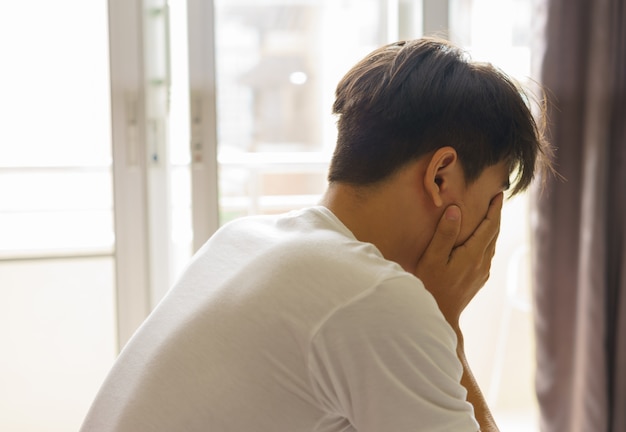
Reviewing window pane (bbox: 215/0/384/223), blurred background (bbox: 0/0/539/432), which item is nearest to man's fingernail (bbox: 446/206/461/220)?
blurred background (bbox: 0/0/539/432)

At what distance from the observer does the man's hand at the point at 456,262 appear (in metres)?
1.08

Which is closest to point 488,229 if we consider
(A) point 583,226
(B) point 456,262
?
(B) point 456,262

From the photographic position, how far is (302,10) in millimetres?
2510

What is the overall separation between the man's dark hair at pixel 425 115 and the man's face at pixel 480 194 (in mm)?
15

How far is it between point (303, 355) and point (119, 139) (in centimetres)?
152

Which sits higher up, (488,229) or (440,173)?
(440,173)

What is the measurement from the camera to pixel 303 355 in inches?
31.9

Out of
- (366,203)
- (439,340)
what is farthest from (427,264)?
(439,340)

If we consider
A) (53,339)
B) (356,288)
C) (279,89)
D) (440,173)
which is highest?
(279,89)

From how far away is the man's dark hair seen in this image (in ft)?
3.14

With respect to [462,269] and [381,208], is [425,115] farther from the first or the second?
[462,269]

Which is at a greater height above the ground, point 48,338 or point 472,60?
point 472,60

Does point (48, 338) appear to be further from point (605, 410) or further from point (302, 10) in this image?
point (605, 410)

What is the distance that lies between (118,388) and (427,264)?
0.48 m
